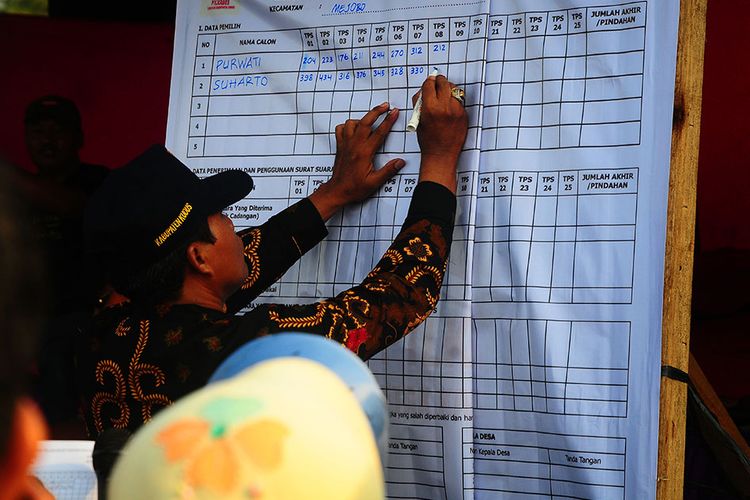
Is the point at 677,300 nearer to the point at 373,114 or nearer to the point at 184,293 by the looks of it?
the point at 373,114

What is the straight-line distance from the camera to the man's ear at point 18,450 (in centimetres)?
62

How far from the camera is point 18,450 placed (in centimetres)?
63

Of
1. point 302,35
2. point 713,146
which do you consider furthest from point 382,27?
point 713,146

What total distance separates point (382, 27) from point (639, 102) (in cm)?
65

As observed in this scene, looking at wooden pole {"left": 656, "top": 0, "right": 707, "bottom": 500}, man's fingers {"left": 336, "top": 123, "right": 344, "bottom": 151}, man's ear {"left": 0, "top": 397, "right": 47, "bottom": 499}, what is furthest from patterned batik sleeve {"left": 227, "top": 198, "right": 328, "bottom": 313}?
man's ear {"left": 0, "top": 397, "right": 47, "bottom": 499}

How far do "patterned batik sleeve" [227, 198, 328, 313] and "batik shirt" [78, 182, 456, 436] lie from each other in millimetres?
301

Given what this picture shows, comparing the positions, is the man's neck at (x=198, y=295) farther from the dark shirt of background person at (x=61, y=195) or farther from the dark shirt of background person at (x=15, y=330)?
the dark shirt of background person at (x=61, y=195)

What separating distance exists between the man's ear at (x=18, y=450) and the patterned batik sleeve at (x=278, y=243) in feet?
5.25

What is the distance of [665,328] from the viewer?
193 cm

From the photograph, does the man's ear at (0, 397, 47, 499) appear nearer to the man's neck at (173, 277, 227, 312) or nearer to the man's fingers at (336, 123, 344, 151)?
the man's neck at (173, 277, 227, 312)

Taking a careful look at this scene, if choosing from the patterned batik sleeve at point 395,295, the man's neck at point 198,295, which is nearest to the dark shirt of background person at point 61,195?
the man's neck at point 198,295

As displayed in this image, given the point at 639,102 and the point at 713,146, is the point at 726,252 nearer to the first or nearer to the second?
the point at 713,146

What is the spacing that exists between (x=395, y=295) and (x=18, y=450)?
1312mm

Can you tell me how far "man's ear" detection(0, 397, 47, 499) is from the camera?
621 millimetres
